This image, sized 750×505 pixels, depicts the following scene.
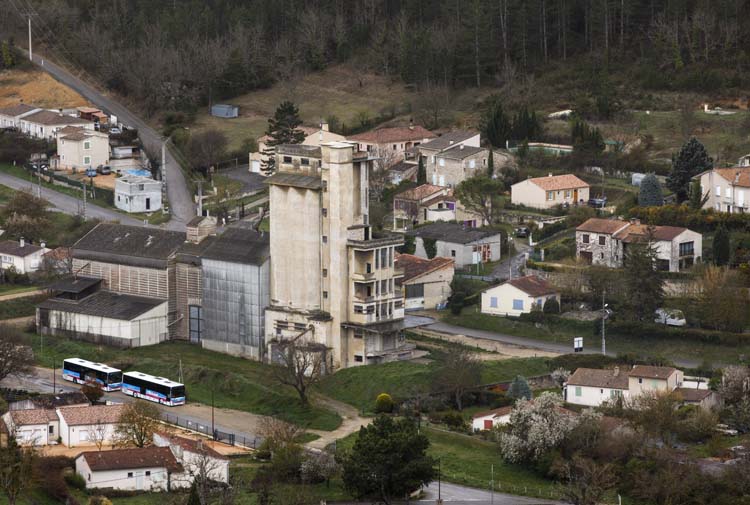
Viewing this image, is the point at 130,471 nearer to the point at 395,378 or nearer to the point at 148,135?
the point at 395,378

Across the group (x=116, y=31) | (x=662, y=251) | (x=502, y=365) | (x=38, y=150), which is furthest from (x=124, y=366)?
(x=116, y=31)

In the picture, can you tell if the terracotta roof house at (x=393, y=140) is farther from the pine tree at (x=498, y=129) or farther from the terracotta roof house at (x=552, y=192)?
the terracotta roof house at (x=552, y=192)

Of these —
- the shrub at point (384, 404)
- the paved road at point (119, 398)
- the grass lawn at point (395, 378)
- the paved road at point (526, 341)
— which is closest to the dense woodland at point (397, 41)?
the paved road at point (526, 341)

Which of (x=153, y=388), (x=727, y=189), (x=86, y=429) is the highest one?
(x=727, y=189)

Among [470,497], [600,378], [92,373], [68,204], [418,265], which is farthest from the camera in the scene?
[68,204]

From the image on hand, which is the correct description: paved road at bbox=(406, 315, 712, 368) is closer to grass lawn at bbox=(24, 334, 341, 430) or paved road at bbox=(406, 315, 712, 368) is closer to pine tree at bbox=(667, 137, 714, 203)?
grass lawn at bbox=(24, 334, 341, 430)

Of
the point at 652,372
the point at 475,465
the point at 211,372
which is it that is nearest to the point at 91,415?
the point at 211,372

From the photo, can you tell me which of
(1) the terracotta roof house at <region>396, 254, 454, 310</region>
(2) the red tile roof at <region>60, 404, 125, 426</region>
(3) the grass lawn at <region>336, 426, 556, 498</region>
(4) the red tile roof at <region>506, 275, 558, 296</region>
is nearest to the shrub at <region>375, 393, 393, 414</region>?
(3) the grass lawn at <region>336, 426, 556, 498</region>
